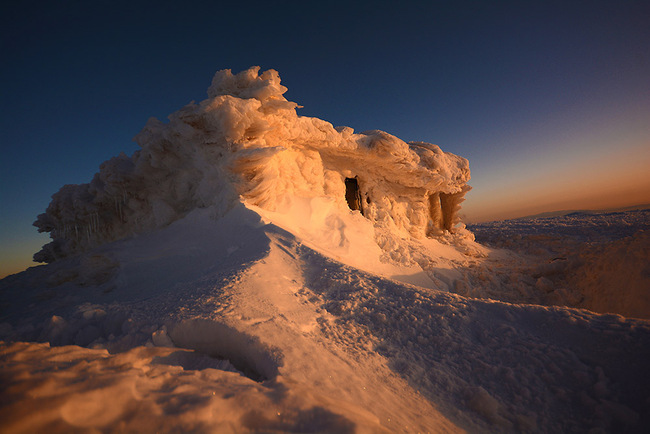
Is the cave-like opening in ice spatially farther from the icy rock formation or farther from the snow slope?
the snow slope

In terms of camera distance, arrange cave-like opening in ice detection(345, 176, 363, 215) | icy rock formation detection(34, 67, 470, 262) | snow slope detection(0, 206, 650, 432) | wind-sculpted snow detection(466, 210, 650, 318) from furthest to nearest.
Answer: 1. cave-like opening in ice detection(345, 176, 363, 215)
2. icy rock formation detection(34, 67, 470, 262)
3. wind-sculpted snow detection(466, 210, 650, 318)
4. snow slope detection(0, 206, 650, 432)

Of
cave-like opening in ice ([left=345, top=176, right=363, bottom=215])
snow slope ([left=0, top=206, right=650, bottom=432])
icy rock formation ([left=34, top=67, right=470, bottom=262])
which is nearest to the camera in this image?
snow slope ([left=0, top=206, right=650, bottom=432])

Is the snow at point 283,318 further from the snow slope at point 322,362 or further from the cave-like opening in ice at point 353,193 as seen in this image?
the cave-like opening in ice at point 353,193

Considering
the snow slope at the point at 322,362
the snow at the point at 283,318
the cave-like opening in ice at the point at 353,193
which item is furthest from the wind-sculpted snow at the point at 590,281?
the cave-like opening in ice at the point at 353,193

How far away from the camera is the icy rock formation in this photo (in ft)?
17.4

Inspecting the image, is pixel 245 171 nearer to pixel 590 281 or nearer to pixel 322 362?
pixel 322 362

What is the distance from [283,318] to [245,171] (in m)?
3.92

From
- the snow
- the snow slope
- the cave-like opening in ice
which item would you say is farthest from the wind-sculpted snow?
the cave-like opening in ice

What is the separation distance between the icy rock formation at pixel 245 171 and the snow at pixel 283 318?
0.06m

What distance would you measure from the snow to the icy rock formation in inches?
2.5

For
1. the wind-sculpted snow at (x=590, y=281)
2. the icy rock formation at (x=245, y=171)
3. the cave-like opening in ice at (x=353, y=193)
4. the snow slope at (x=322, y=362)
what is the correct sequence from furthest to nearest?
the cave-like opening in ice at (x=353, y=193) < the icy rock formation at (x=245, y=171) < the wind-sculpted snow at (x=590, y=281) < the snow slope at (x=322, y=362)

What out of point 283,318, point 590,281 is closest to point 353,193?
A: point 590,281

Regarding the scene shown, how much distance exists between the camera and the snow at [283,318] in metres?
1.03

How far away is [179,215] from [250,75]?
413cm
